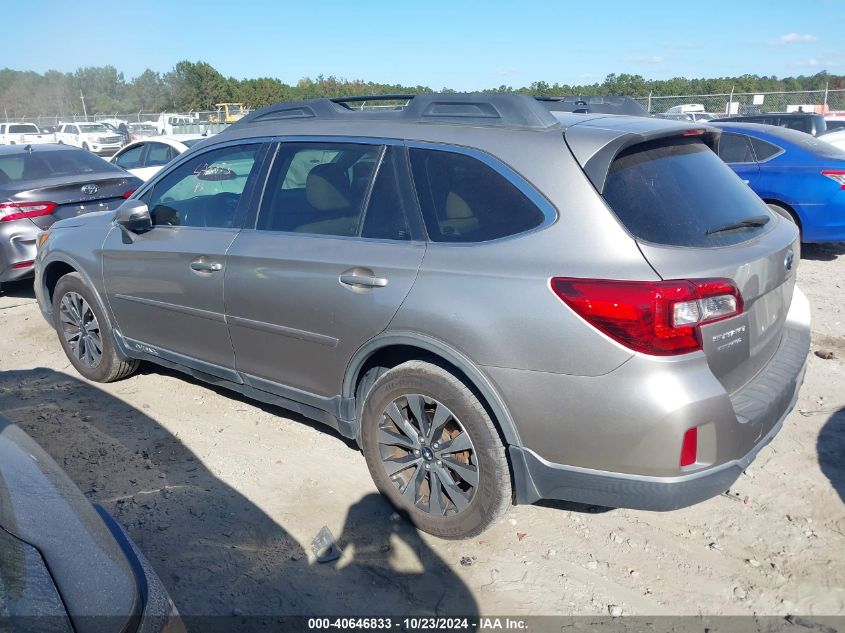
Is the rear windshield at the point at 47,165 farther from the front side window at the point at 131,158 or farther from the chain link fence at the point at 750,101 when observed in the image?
the chain link fence at the point at 750,101

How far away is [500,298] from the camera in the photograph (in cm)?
273

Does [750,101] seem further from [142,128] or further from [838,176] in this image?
[142,128]

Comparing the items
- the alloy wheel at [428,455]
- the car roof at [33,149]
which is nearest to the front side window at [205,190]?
the alloy wheel at [428,455]

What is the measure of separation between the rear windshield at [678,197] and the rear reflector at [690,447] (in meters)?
0.70

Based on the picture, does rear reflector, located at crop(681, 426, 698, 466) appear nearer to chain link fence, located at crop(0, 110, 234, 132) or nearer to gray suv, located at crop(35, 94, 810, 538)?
gray suv, located at crop(35, 94, 810, 538)

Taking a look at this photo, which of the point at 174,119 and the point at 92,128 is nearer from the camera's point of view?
the point at 92,128

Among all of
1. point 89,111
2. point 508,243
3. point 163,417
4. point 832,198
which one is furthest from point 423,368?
point 89,111

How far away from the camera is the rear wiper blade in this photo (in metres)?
2.83

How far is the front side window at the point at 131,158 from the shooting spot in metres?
12.5

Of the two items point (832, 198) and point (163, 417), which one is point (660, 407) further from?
point (832, 198)

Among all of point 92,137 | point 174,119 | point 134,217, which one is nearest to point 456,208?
point 134,217

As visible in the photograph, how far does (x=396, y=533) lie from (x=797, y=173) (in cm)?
675

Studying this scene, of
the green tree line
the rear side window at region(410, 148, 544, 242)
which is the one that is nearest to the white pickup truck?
the green tree line

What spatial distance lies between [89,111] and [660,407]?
3832 inches
